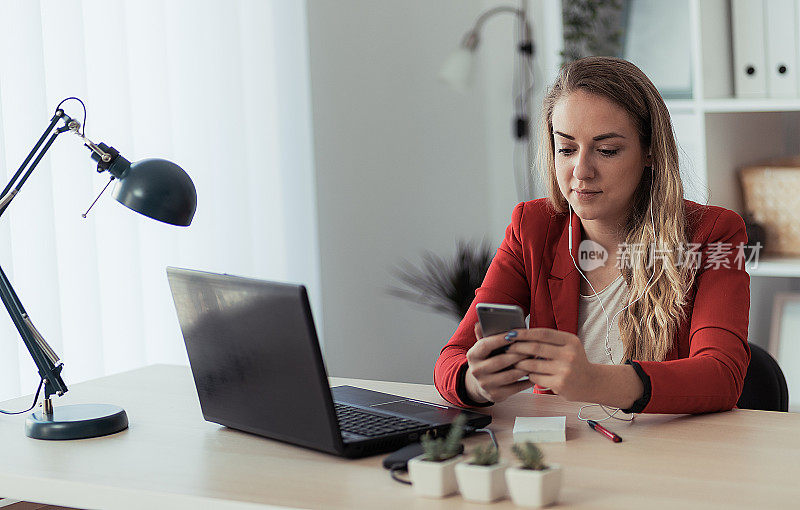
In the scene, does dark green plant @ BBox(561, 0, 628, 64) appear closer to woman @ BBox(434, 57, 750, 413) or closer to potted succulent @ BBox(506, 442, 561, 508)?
woman @ BBox(434, 57, 750, 413)

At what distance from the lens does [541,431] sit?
4.33 ft

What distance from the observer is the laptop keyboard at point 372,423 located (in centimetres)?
133

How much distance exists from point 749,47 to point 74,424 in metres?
2.07

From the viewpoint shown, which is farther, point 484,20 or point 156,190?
point 484,20

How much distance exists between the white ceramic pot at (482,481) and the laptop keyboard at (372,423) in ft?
0.83

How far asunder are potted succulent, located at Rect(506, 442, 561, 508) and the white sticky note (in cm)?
26

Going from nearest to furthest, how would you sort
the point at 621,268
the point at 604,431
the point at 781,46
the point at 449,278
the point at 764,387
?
1. the point at 604,431
2. the point at 764,387
3. the point at 621,268
4. the point at 781,46
5. the point at 449,278

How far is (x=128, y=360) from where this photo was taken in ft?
7.74

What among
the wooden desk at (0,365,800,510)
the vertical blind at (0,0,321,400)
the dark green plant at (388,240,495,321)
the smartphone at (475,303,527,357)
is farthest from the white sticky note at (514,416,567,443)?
the dark green plant at (388,240,495,321)

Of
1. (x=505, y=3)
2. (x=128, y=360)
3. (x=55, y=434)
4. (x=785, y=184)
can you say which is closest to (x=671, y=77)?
(x=785, y=184)

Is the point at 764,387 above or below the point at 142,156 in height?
below

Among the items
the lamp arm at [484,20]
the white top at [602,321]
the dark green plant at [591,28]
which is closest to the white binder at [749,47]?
the dark green plant at [591,28]

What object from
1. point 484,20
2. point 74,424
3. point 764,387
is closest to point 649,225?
point 764,387

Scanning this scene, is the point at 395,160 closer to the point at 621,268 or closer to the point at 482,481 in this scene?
the point at 621,268
